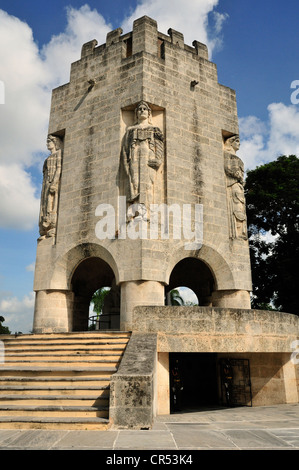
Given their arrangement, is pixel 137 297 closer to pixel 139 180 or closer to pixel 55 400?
pixel 139 180

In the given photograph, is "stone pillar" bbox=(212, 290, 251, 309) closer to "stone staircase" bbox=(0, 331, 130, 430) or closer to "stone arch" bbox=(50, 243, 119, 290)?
"stone arch" bbox=(50, 243, 119, 290)

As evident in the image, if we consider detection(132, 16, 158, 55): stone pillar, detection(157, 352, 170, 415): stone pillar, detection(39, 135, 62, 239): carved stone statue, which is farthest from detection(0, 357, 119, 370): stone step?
detection(132, 16, 158, 55): stone pillar

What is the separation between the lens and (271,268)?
73.4ft

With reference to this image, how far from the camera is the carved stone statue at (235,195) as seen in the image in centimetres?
1419

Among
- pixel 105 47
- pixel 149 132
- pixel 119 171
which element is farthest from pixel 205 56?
pixel 119 171

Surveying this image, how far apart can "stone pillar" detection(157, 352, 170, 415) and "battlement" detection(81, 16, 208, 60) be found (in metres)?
11.0

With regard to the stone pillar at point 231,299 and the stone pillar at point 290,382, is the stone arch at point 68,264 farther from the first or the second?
the stone pillar at point 290,382

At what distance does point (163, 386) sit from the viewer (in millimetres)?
8195

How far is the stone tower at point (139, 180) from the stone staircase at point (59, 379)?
2672mm

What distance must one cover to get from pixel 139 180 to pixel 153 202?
33.6 inches

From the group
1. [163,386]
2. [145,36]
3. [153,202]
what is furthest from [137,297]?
[145,36]

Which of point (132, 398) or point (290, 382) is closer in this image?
point (132, 398)
